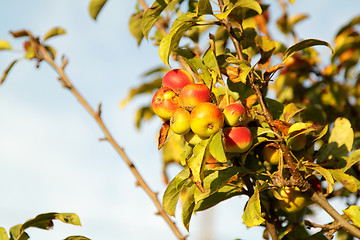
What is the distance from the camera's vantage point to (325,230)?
124 cm

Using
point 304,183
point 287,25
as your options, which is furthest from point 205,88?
point 287,25

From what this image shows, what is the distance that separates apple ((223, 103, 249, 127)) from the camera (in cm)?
109

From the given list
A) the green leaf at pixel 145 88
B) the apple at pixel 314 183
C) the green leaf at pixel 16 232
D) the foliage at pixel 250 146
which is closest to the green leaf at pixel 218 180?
the foliage at pixel 250 146

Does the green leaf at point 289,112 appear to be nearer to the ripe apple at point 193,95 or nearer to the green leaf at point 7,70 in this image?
the ripe apple at point 193,95

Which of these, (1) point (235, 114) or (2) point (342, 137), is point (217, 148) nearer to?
(1) point (235, 114)

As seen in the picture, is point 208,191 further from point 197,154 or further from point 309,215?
point 309,215

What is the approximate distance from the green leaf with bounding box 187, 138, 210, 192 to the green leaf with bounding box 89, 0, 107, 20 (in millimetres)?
801

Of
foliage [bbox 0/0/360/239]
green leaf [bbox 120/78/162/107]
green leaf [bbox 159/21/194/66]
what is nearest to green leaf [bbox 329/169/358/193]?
foliage [bbox 0/0/360/239]

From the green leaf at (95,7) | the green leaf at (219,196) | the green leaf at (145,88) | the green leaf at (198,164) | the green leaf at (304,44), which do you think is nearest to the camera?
the green leaf at (198,164)

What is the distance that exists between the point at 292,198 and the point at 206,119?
47cm

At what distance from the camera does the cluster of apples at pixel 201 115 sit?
3.47ft

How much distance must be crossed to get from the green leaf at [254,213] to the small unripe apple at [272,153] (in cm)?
11

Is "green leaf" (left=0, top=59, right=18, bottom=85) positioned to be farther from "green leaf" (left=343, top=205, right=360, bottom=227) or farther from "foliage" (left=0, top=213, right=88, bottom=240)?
"green leaf" (left=343, top=205, right=360, bottom=227)

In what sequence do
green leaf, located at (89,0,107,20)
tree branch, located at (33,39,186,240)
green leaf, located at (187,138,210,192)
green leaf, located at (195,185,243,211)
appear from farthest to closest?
green leaf, located at (89,0,107,20) < tree branch, located at (33,39,186,240) < green leaf, located at (195,185,243,211) < green leaf, located at (187,138,210,192)
